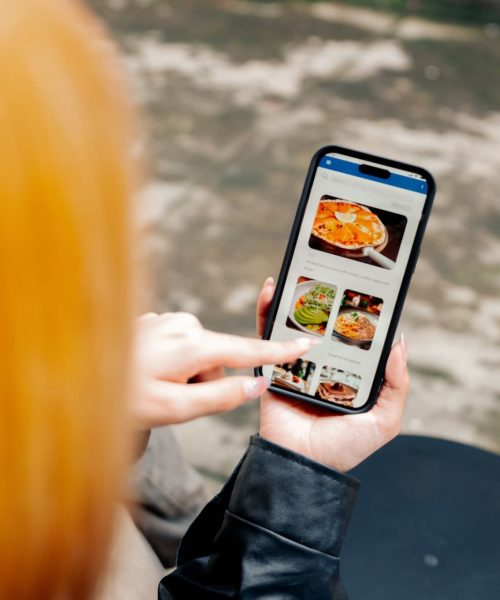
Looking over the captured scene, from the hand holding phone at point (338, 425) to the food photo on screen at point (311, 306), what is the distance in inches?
4.4

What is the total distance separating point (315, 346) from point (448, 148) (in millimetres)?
3036

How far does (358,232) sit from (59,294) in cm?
77

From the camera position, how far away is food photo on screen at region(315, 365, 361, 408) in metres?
1.15

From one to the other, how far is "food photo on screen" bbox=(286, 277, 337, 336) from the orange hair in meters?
0.71

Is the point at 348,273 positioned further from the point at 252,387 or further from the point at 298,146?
the point at 298,146

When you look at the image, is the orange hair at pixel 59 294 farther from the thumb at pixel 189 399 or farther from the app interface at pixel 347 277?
the app interface at pixel 347 277

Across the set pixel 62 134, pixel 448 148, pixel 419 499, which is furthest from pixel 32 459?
pixel 448 148

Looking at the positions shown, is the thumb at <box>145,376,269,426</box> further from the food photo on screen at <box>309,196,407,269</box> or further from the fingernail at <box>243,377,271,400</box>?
the food photo on screen at <box>309,196,407,269</box>

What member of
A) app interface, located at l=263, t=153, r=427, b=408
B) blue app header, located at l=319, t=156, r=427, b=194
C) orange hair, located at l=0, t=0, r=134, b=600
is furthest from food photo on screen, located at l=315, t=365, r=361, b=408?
orange hair, located at l=0, t=0, r=134, b=600

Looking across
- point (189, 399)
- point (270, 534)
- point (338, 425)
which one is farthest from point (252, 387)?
point (338, 425)

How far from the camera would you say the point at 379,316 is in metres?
1.14

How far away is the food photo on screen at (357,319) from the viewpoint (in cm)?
114

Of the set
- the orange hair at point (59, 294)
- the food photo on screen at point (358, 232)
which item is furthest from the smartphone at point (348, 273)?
the orange hair at point (59, 294)

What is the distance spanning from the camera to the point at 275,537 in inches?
35.6
